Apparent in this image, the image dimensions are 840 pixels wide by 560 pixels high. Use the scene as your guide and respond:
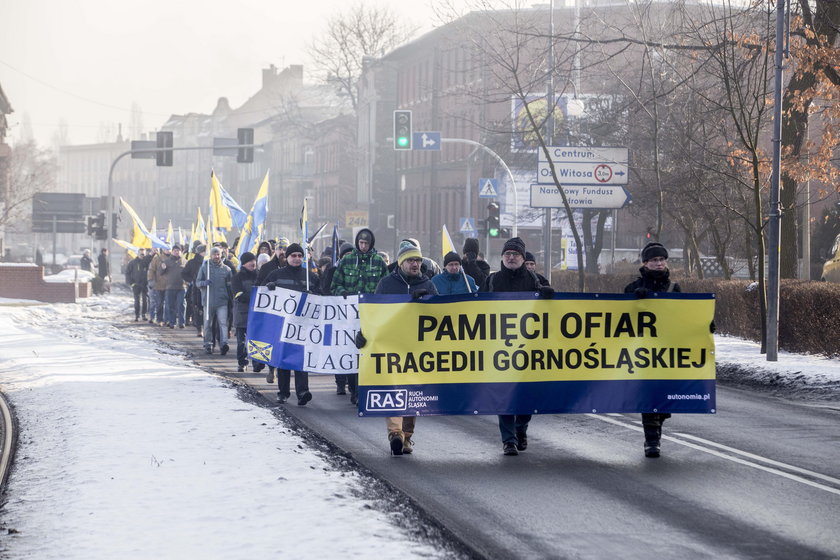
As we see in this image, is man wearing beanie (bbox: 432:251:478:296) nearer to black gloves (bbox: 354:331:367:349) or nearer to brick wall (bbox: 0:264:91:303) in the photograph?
black gloves (bbox: 354:331:367:349)

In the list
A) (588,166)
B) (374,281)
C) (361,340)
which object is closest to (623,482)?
(361,340)

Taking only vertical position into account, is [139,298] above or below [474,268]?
below

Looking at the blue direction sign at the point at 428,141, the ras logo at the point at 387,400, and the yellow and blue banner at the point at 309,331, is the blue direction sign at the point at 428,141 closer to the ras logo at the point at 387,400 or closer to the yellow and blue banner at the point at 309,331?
the yellow and blue banner at the point at 309,331

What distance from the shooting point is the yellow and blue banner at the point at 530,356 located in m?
10.8

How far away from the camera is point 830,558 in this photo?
7.18 meters

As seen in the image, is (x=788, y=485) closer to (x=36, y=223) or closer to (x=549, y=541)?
(x=549, y=541)

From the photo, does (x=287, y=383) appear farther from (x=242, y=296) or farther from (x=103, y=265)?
(x=103, y=265)

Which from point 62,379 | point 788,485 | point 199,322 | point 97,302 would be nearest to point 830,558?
point 788,485

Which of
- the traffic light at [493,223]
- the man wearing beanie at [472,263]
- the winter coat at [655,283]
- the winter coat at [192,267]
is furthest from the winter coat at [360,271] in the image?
the traffic light at [493,223]

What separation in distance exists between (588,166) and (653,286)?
17.1 meters

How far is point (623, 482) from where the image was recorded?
31.7 ft

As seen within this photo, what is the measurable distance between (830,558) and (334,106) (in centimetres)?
11062

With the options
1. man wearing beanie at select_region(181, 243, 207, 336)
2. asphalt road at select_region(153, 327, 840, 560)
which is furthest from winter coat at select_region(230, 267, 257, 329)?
man wearing beanie at select_region(181, 243, 207, 336)

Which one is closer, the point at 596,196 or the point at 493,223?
the point at 596,196
